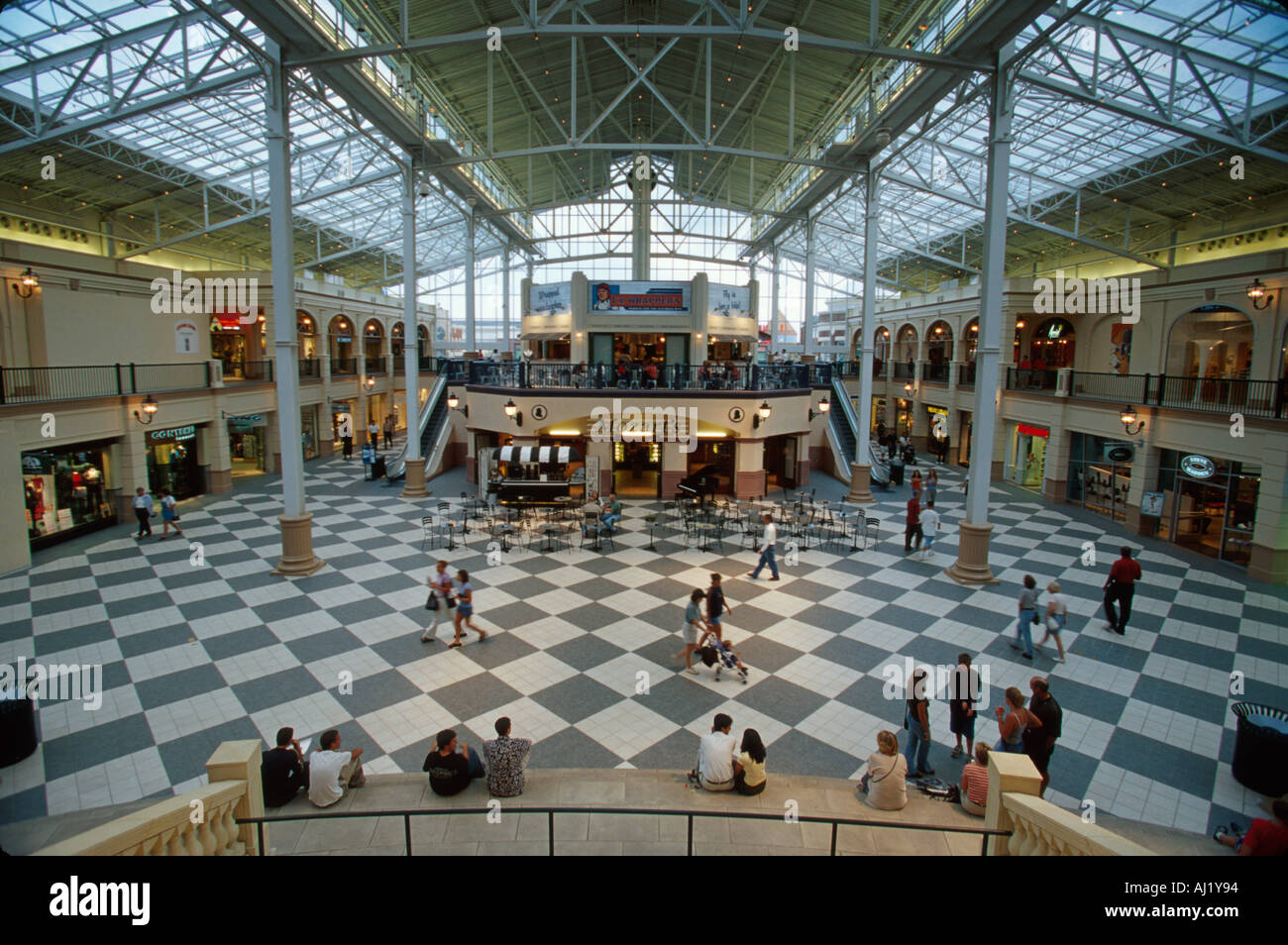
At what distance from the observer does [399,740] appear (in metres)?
8.02

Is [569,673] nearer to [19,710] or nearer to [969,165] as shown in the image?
[19,710]

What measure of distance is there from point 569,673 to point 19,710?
6970 millimetres

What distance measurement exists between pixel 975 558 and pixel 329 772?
1348 cm

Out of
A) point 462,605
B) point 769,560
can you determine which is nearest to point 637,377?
point 769,560

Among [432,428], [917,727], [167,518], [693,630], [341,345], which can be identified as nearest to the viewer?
[917,727]

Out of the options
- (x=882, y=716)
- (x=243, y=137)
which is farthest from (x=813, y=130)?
(x=882, y=716)

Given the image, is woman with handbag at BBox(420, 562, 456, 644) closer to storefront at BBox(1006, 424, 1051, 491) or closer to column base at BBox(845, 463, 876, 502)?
column base at BBox(845, 463, 876, 502)

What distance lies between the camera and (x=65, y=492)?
17.2 metres

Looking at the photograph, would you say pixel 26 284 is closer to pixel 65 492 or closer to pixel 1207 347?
pixel 65 492

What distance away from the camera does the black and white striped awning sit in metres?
20.4

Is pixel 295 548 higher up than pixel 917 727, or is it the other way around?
pixel 295 548

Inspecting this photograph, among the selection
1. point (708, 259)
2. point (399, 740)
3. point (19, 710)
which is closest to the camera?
point (19, 710)

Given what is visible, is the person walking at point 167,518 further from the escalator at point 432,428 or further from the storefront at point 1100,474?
the storefront at point 1100,474

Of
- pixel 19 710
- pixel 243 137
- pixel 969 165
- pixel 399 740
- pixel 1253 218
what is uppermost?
pixel 969 165
